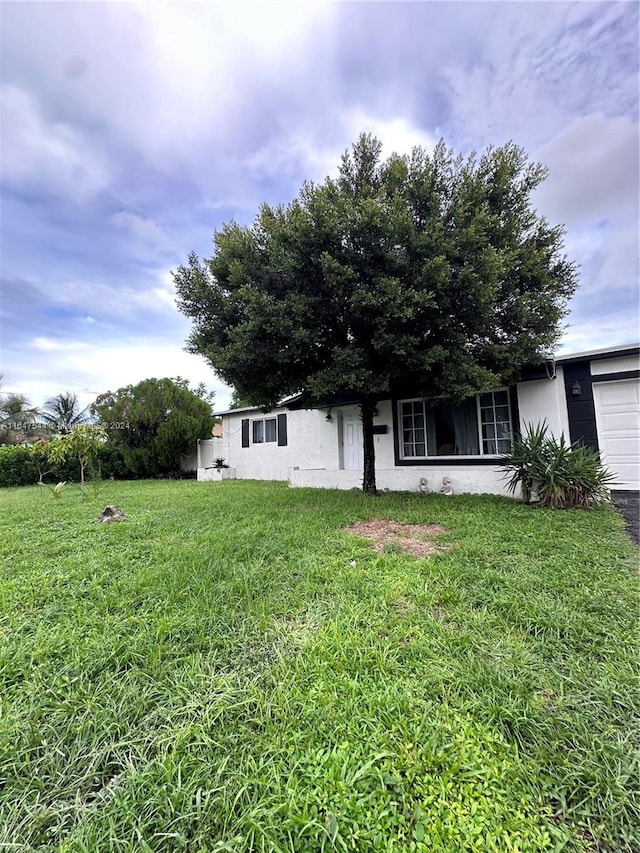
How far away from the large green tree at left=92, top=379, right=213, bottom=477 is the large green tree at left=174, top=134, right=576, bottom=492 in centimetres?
772

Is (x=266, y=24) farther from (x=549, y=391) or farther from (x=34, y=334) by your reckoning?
(x=34, y=334)

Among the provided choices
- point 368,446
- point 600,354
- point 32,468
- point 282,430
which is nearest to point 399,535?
point 368,446

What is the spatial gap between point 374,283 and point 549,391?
4611 mm

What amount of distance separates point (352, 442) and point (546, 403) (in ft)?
17.5

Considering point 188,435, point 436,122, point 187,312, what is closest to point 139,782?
point 187,312

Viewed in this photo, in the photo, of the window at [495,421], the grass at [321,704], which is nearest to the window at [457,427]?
the window at [495,421]

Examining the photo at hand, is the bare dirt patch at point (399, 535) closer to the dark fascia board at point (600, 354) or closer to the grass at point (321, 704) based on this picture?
the grass at point (321, 704)

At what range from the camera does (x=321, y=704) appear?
1.96 meters

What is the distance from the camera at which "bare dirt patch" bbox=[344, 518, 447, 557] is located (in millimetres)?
4457

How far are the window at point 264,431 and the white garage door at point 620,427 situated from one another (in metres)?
9.77

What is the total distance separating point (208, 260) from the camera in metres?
7.64

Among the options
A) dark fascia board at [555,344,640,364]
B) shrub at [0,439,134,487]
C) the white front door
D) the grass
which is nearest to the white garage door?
dark fascia board at [555,344,640,364]

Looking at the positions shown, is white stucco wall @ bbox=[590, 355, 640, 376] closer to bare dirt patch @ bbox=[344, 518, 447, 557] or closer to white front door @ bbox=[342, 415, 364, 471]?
bare dirt patch @ bbox=[344, 518, 447, 557]

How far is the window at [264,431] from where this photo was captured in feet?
46.2
